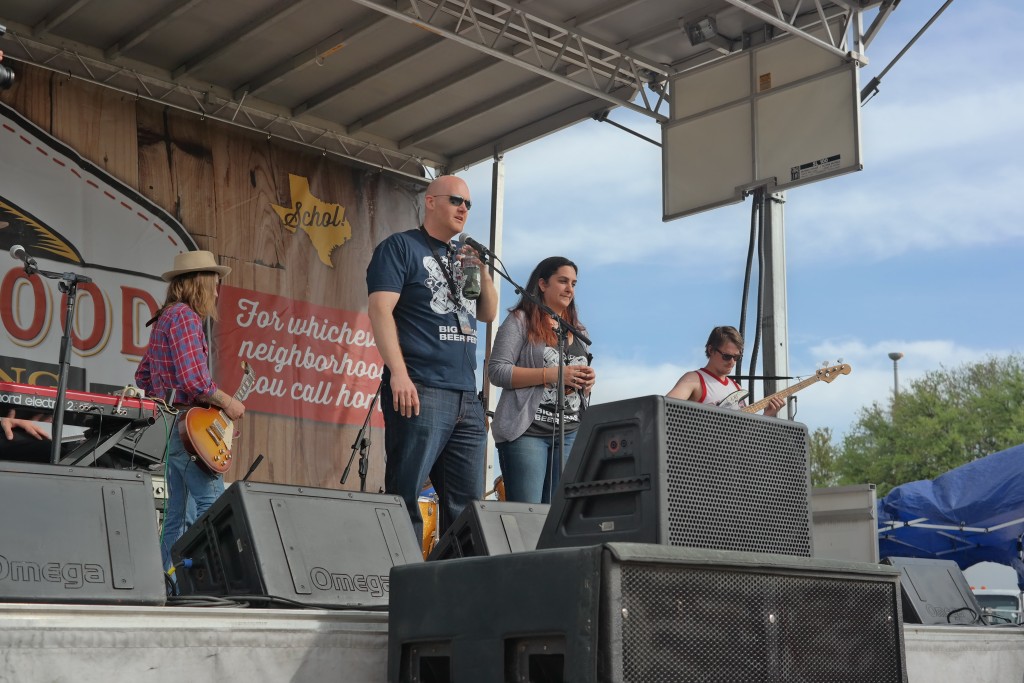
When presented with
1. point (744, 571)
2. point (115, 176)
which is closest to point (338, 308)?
point (115, 176)

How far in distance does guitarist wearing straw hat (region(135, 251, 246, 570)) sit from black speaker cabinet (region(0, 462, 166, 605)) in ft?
4.79

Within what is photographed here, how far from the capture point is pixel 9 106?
24.3 ft

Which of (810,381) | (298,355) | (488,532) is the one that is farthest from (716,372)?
(298,355)

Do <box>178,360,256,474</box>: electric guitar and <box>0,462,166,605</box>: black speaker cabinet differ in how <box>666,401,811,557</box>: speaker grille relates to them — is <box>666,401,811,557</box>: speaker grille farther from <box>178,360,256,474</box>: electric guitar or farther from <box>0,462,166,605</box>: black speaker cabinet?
<box>178,360,256,474</box>: electric guitar

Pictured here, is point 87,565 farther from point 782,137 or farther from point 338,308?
point 338,308

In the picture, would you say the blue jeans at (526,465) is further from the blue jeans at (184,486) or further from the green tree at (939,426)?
the green tree at (939,426)

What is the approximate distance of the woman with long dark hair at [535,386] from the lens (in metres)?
4.15

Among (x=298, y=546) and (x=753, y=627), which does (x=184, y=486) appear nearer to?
(x=298, y=546)

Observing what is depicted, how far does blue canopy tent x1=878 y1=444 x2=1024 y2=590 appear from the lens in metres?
8.39

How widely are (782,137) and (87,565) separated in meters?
5.82

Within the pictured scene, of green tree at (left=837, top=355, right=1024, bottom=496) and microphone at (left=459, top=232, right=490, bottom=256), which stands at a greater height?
green tree at (left=837, top=355, right=1024, bottom=496)

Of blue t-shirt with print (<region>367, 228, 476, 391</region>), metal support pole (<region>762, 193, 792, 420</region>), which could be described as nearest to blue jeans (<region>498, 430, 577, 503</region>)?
blue t-shirt with print (<region>367, 228, 476, 391</region>)

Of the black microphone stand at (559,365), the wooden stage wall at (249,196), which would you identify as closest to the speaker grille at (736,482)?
the black microphone stand at (559,365)

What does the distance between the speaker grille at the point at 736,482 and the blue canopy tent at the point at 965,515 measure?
6.12 m
